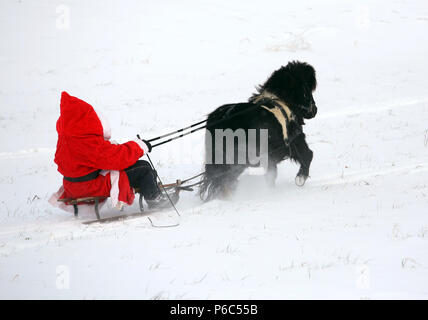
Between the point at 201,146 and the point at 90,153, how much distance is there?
426 cm

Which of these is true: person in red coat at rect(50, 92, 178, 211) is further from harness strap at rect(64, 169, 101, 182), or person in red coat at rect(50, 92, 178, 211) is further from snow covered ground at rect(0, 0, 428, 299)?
snow covered ground at rect(0, 0, 428, 299)

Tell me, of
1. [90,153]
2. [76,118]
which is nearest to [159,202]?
[90,153]

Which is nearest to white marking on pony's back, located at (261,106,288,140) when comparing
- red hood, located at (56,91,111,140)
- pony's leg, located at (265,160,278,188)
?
pony's leg, located at (265,160,278,188)

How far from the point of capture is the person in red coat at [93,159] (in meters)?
4.24

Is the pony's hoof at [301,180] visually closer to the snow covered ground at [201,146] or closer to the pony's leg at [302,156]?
the pony's leg at [302,156]

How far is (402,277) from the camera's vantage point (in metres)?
3.12

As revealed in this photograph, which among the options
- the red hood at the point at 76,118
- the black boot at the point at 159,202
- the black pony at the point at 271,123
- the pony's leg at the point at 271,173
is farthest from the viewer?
the pony's leg at the point at 271,173

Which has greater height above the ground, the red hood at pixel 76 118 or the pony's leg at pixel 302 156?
the red hood at pixel 76 118

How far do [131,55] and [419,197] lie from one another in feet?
39.8

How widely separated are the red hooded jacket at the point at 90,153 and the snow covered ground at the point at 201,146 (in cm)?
37

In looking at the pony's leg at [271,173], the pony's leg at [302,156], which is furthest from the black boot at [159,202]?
the pony's leg at [302,156]

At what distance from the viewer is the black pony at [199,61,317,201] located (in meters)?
5.11

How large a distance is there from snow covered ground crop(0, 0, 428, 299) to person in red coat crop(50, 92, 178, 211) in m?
0.36

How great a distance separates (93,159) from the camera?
4348 millimetres
